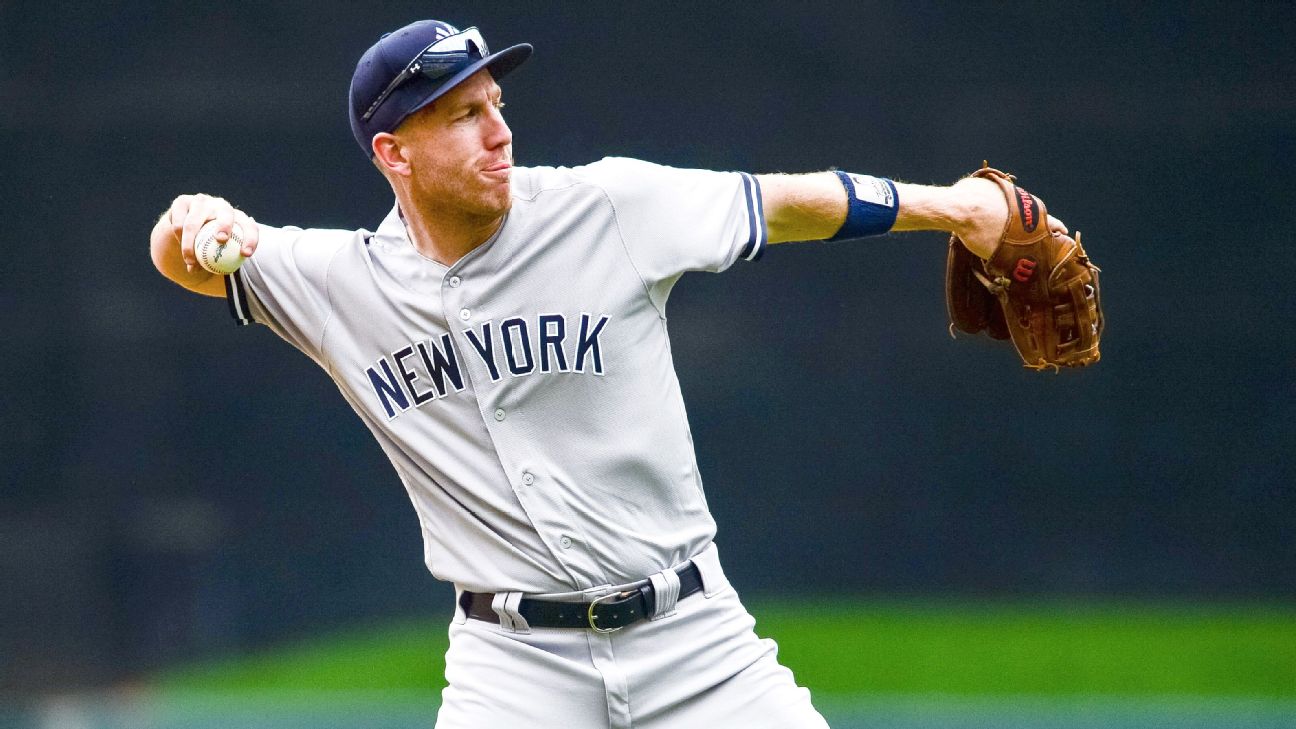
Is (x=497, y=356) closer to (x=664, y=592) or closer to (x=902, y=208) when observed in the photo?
(x=664, y=592)

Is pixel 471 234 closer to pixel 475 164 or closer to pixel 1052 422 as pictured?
pixel 475 164

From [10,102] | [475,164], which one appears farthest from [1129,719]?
[10,102]

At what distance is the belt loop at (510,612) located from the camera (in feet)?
7.72

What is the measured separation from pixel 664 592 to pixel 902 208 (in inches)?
30.0

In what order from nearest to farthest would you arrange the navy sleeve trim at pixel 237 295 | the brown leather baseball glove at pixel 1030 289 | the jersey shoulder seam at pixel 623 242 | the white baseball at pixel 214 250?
the white baseball at pixel 214 250
the jersey shoulder seam at pixel 623 242
the navy sleeve trim at pixel 237 295
the brown leather baseball glove at pixel 1030 289

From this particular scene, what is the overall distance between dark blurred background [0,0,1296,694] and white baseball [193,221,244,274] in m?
2.85

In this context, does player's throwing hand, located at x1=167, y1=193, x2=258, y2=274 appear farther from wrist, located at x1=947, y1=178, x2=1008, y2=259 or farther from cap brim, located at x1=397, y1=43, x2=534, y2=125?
wrist, located at x1=947, y1=178, x2=1008, y2=259

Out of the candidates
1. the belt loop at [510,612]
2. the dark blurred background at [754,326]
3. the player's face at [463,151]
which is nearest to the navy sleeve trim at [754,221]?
the player's face at [463,151]

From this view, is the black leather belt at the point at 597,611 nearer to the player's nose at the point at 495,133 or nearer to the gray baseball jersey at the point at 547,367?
the gray baseball jersey at the point at 547,367

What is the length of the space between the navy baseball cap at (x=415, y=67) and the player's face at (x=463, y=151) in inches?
1.0

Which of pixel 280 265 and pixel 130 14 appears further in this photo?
pixel 130 14

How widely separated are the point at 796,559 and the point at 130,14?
292 cm

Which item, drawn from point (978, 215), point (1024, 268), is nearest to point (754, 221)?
point (978, 215)

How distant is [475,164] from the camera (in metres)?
2.37
